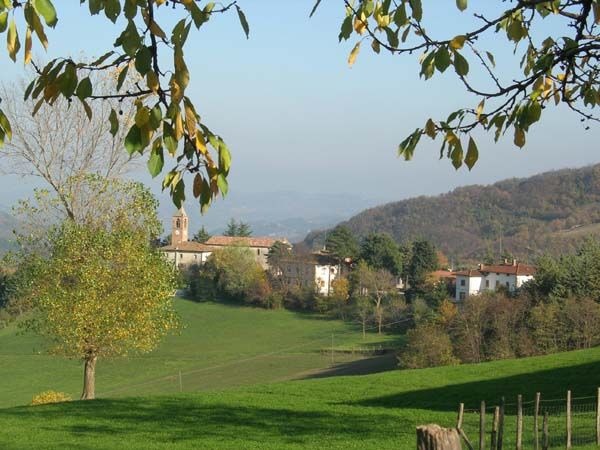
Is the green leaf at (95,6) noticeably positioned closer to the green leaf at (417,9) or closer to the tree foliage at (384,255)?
the green leaf at (417,9)

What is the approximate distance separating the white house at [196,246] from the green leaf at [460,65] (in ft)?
252

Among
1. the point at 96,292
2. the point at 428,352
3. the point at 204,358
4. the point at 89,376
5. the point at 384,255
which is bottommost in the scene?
the point at 204,358

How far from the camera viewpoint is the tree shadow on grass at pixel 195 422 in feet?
44.3

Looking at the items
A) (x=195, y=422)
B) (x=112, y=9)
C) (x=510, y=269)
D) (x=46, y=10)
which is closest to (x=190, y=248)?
(x=510, y=269)

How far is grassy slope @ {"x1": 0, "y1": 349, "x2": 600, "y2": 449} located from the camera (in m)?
13.1

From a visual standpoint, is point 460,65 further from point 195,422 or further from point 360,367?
point 360,367

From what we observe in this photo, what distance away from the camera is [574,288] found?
42.3m

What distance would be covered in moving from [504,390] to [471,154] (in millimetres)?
15657

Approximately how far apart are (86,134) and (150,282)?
4.24 meters

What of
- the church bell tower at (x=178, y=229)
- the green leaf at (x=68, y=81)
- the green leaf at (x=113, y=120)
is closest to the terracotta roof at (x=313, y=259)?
the church bell tower at (x=178, y=229)

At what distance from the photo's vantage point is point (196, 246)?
291ft

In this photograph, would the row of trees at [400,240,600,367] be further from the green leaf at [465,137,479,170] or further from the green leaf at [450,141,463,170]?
the green leaf at [465,137,479,170]

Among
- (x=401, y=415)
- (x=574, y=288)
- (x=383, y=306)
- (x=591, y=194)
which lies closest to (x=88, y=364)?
(x=401, y=415)

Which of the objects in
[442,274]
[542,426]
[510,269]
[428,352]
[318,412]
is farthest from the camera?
[442,274]
